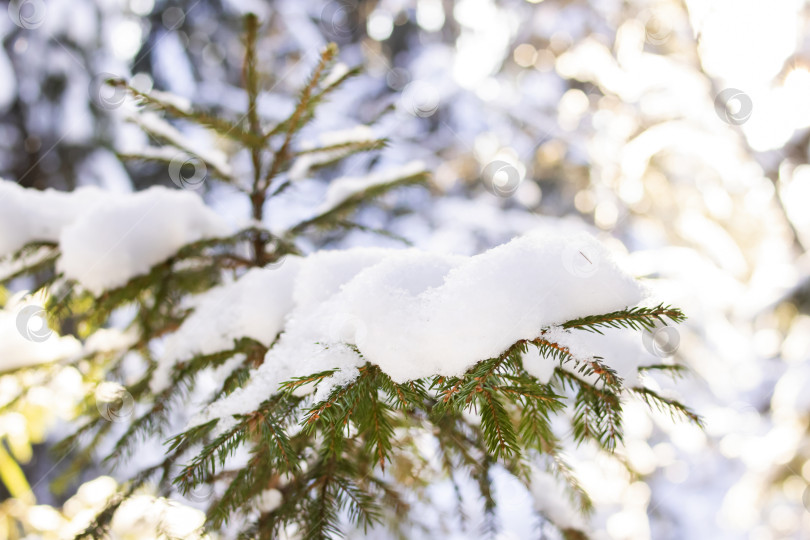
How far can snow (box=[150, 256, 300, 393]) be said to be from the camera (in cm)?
103

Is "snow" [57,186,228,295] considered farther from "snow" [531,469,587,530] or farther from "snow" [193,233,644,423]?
"snow" [531,469,587,530]

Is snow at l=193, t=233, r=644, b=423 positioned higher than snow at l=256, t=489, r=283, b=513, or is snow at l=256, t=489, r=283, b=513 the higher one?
snow at l=193, t=233, r=644, b=423

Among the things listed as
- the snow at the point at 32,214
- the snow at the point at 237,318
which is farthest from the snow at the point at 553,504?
the snow at the point at 32,214

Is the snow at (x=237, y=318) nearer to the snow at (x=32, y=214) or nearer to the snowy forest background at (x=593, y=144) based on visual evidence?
the snow at (x=32, y=214)

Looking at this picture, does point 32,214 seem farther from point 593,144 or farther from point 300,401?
point 593,144

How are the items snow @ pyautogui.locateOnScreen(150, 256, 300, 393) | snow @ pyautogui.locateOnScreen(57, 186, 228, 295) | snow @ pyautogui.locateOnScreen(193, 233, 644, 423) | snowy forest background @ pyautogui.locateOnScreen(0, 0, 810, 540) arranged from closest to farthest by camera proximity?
snow @ pyautogui.locateOnScreen(193, 233, 644, 423)
snow @ pyautogui.locateOnScreen(150, 256, 300, 393)
snow @ pyautogui.locateOnScreen(57, 186, 228, 295)
snowy forest background @ pyautogui.locateOnScreen(0, 0, 810, 540)

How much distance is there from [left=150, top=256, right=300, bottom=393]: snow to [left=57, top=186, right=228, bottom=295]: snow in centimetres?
23

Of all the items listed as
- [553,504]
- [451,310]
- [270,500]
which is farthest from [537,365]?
[270,500]

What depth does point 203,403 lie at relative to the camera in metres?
1.02

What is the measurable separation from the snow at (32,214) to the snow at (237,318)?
0.49 meters

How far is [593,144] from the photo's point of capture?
192 inches

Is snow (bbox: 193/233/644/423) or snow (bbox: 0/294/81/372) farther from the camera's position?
snow (bbox: 0/294/81/372)

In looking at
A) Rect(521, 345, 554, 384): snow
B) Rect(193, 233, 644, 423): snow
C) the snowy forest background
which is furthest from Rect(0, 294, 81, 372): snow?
Rect(521, 345, 554, 384): snow

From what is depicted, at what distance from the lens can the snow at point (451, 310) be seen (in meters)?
0.68
